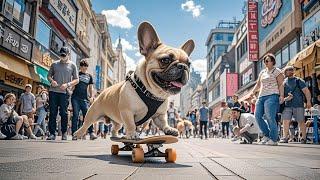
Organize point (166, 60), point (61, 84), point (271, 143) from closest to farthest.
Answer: point (166, 60) < point (271, 143) < point (61, 84)

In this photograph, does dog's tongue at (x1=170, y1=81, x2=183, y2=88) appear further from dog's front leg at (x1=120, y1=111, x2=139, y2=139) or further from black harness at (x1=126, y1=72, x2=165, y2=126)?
dog's front leg at (x1=120, y1=111, x2=139, y2=139)

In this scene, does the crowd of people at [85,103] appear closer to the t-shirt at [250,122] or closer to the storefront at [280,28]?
Result: the t-shirt at [250,122]

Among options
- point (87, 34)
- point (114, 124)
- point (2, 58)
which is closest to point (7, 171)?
point (114, 124)

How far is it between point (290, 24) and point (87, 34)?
67.1 ft

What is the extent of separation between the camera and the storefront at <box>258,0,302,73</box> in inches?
798

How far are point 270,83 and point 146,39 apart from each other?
153 inches

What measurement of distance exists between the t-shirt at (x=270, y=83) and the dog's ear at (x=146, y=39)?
3817mm

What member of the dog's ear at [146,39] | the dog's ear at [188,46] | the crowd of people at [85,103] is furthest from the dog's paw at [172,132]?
the crowd of people at [85,103]

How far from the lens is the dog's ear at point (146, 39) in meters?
3.08

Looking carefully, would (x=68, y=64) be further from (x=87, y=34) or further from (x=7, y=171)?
(x=87, y=34)

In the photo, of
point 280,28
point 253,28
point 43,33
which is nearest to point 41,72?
point 43,33

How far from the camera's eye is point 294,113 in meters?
7.71

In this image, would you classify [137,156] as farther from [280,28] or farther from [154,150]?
[280,28]

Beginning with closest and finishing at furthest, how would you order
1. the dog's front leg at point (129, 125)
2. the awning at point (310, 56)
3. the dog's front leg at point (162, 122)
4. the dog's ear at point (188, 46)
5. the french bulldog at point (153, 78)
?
the french bulldog at point (153, 78)
the dog's front leg at point (129, 125)
the dog's front leg at point (162, 122)
the dog's ear at point (188, 46)
the awning at point (310, 56)
